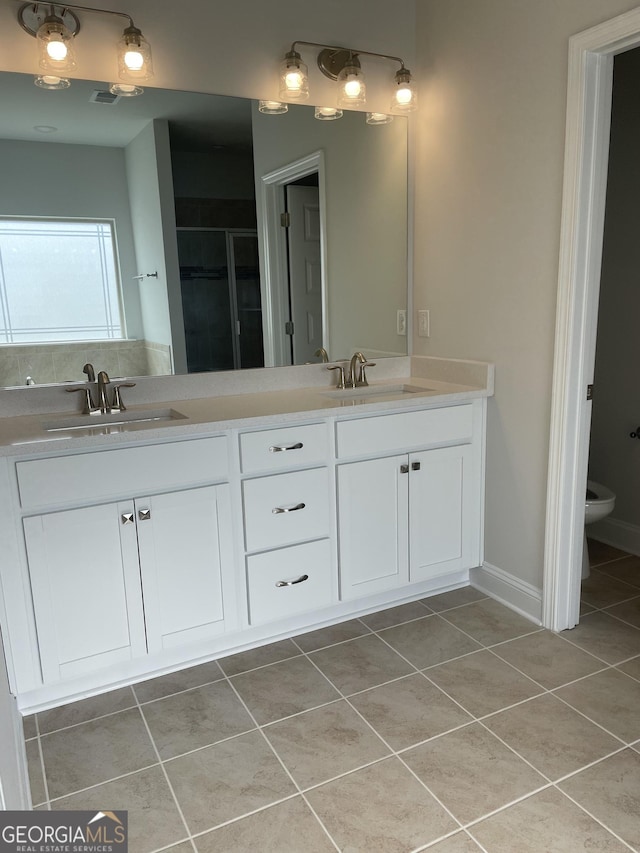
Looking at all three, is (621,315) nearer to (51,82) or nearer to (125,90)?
(125,90)

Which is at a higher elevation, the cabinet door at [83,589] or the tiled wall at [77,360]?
the tiled wall at [77,360]

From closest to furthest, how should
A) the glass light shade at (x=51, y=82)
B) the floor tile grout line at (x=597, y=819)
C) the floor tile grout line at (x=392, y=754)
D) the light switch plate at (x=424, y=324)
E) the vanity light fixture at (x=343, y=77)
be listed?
1. the floor tile grout line at (x=597, y=819)
2. the floor tile grout line at (x=392, y=754)
3. the glass light shade at (x=51, y=82)
4. the vanity light fixture at (x=343, y=77)
5. the light switch plate at (x=424, y=324)

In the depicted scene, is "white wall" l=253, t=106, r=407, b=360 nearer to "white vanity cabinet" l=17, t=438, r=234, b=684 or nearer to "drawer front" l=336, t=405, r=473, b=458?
"drawer front" l=336, t=405, r=473, b=458

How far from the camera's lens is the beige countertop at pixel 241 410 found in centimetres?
197

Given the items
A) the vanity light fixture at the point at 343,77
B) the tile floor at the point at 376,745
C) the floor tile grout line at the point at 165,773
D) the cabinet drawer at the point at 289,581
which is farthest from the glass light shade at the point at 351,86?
the floor tile grout line at the point at 165,773

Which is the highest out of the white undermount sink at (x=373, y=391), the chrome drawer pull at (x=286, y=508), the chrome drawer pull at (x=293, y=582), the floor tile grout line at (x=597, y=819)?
the white undermount sink at (x=373, y=391)

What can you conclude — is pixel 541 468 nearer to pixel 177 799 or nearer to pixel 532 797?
pixel 532 797

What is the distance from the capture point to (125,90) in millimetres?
2312

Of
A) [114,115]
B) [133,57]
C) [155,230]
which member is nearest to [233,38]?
[133,57]

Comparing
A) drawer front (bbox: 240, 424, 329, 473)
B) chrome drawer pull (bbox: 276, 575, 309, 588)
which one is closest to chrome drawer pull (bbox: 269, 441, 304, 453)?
drawer front (bbox: 240, 424, 329, 473)

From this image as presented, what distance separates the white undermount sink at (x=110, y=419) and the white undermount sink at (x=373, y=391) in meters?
0.65

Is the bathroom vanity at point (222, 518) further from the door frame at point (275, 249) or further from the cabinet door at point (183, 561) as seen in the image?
the door frame at point (275, 249)

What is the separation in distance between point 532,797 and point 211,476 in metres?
1.28

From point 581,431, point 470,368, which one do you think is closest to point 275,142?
point 470,368
